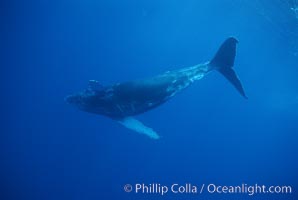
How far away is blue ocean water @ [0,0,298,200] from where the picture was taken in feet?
65.4

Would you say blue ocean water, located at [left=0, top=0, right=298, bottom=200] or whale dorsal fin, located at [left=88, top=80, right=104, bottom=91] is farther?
blue ocean water, located at [left=0, top=0, right=298, bottom=200]

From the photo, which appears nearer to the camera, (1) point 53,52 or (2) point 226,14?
(1) point 53,52

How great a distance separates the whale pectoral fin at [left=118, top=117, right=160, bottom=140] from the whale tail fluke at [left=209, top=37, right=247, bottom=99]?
105 inches

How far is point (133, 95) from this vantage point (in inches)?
404

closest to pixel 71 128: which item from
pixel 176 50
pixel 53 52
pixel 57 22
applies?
pixel 53 52

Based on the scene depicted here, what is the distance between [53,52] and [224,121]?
Result: 1278cm

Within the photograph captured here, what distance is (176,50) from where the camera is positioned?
1405 inches

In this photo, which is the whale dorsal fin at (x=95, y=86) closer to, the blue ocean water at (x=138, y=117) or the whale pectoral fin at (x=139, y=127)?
the whale pectoral fin at (x=139, y=127)

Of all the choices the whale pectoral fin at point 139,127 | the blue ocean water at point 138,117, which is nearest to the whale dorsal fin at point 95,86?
the whale pectoral fin at point 139,127

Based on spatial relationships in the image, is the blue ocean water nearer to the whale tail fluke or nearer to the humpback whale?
the whale tail fluke

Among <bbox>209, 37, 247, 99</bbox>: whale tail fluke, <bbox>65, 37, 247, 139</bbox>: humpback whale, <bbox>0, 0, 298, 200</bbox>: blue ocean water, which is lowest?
<bbox>65, 37, 247, 139</bbox>: humpback whale

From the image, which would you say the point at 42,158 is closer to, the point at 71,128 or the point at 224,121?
the point at 71,128

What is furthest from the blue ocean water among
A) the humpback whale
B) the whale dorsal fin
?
the whale dorsal fin

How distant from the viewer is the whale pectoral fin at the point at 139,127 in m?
10.2
